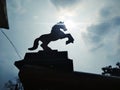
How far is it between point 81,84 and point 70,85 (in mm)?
141

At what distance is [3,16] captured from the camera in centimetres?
811

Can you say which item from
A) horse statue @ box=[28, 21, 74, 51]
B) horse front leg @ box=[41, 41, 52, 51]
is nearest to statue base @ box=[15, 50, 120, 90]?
horse front leg @ box=[41, 41, 52, 51]

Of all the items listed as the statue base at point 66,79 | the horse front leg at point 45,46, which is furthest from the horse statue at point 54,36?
the statue base at point 66,79

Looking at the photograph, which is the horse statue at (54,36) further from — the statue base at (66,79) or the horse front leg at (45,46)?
the statue base at (66,79)

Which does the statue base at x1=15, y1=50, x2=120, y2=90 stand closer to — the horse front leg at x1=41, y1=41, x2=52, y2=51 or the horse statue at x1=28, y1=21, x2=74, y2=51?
the horse front leg at x1=41, y1=41, x2=52, y2=51

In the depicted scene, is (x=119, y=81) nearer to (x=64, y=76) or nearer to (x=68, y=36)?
Answer: (x=64, y=76)

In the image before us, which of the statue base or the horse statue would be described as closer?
the statue base

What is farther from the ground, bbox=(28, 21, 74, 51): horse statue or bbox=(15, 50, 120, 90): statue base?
bbox=(28, 21, 74, 51): horse statue

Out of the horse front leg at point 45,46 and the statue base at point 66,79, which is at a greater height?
the horse front leg at point 45,46

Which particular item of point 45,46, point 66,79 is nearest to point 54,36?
point 45,46

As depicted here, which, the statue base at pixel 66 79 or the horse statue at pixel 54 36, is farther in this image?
the horse statue at pixel 54 36

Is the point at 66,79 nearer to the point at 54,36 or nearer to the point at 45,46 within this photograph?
the point at 45,46

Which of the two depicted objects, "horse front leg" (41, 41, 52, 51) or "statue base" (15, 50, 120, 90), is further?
"horse front leg" (41, 41, 52, 51)

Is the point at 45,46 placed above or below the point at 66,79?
above
